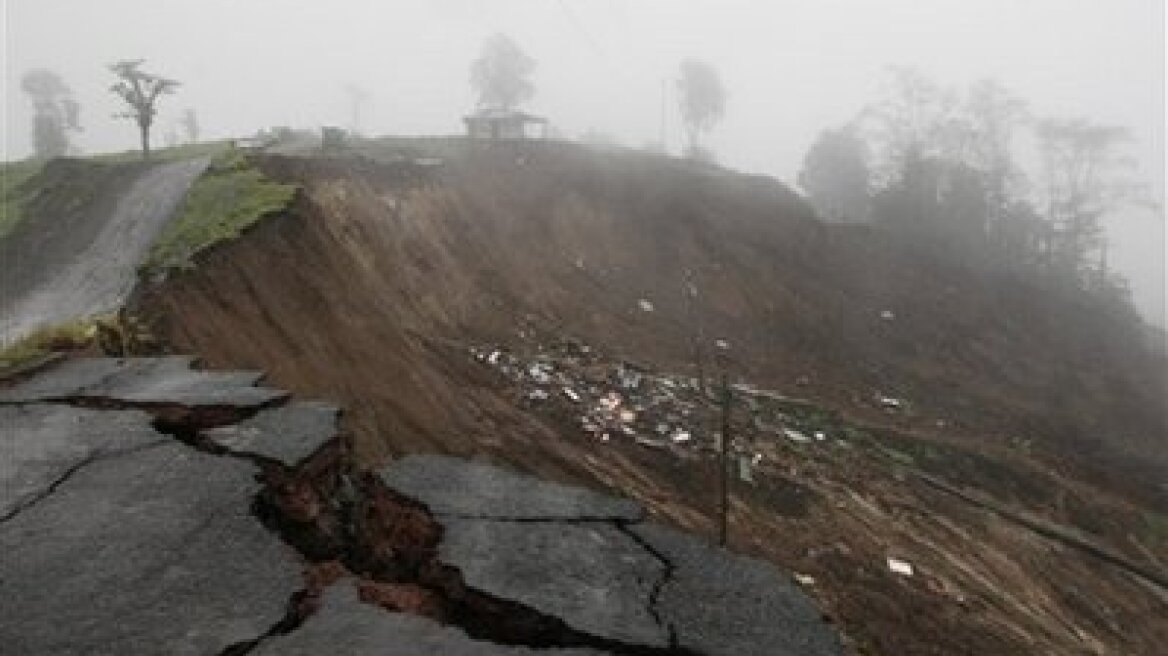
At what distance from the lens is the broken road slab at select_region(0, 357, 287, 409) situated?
22.0 feet

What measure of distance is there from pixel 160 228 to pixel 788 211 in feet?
76.0

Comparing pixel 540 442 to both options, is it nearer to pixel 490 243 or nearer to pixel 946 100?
pixel 490 243

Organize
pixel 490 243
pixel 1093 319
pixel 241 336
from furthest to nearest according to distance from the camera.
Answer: pixel 1093 319 < pixel 490 243 < pixel 241 336

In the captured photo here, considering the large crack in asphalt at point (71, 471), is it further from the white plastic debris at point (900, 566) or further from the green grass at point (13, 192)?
the green grass at point (13, 192)

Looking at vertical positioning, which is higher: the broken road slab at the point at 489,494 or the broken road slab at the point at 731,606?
the broken road slab at the point at 489,494

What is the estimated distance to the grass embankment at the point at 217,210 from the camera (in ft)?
39.8

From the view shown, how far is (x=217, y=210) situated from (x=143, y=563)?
410 inches

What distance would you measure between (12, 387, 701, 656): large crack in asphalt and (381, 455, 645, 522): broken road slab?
70mm

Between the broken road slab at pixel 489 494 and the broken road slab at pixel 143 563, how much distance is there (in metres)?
0.84

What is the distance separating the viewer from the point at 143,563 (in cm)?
450

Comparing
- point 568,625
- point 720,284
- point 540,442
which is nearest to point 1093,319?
point 720,284

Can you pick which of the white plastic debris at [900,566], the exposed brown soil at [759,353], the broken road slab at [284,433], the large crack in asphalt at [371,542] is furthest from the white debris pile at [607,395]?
the large crack in asphalt at [371,542]

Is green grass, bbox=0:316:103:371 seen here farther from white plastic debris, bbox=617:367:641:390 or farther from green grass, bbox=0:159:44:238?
white plastic debris, bbox=617:367:641:390

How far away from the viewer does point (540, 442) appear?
44.8 ft
